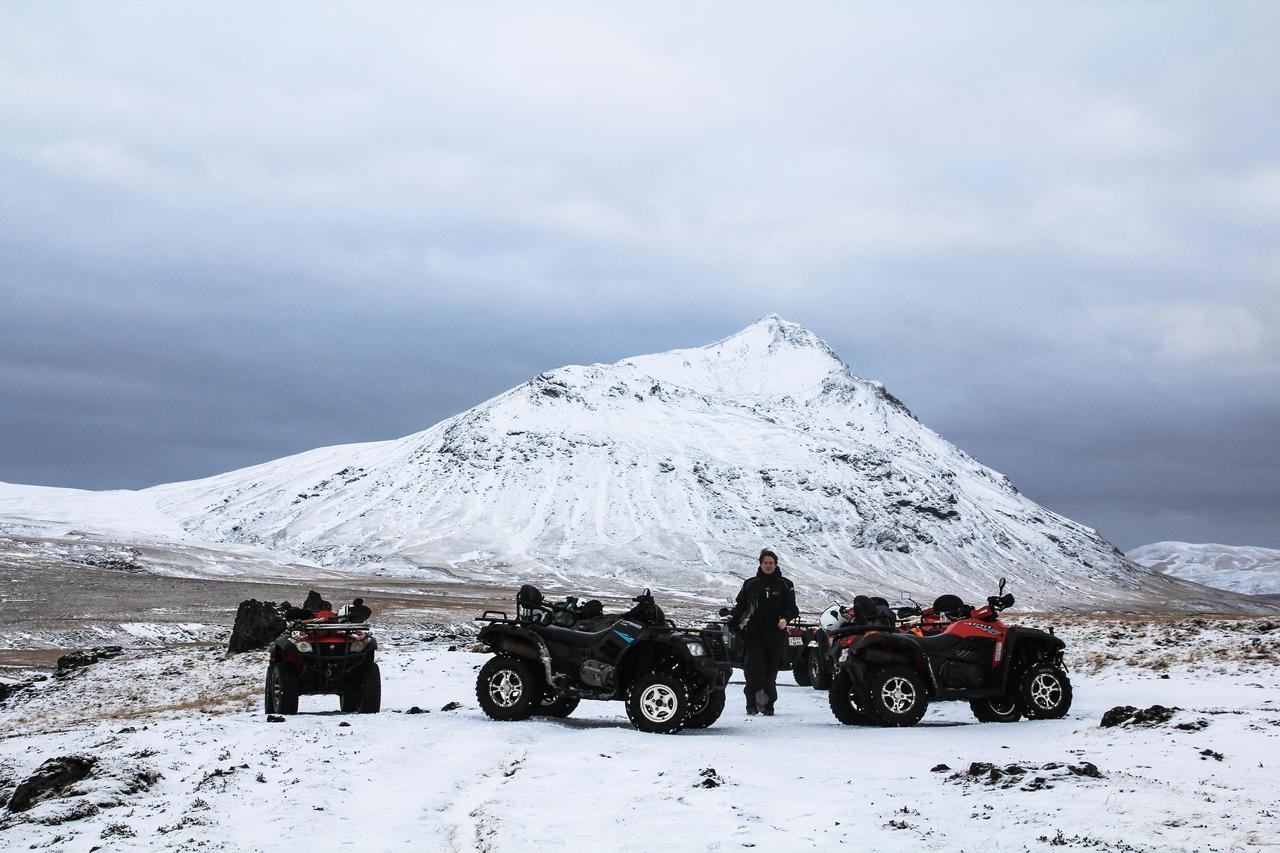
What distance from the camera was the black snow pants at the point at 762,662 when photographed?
1708 cm

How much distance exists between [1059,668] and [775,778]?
6.67m

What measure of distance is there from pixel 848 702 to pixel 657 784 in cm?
549

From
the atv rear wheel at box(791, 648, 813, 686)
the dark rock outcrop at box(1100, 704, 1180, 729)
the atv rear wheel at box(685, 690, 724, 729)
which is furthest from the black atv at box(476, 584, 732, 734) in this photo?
the atv rear wheel at box(791, 648, 813, 686)

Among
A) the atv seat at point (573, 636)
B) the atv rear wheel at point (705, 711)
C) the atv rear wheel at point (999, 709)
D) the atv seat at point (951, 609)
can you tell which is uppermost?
the atv seat at point (951, 609)

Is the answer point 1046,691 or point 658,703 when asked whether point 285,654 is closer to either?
point 658,703

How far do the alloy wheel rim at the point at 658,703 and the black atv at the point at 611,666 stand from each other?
13 mm

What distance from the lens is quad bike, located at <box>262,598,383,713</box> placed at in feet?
54.5

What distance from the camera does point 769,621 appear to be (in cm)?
1694

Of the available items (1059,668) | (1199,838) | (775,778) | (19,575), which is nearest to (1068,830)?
(1199,838)

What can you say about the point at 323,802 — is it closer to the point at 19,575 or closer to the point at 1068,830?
the point at 1068,830

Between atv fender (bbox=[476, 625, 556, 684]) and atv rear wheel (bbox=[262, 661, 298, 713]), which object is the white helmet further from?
atv rear wheel (bbox=[262, 661, 298, 713])

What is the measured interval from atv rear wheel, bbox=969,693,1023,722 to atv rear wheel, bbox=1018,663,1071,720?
0.18m

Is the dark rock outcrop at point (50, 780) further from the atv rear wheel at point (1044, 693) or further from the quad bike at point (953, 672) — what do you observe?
the atv rear wheel at point (1044, 693)

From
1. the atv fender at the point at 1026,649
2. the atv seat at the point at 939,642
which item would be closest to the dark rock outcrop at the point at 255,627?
the atv seat at the point at 939,642
